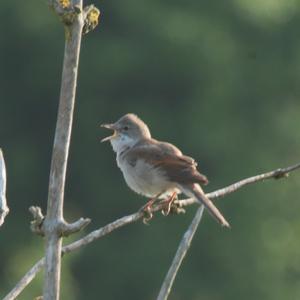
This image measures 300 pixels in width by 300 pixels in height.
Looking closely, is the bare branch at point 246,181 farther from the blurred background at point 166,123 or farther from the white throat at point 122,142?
the blurred background at point 166,123

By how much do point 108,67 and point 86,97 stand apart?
0.99m

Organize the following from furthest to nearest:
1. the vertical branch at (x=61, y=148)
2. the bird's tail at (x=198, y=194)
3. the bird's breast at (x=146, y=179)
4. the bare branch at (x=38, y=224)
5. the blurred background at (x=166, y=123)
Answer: the blurred background at (x=166, y=123) < the bird's breast at (x=146, y=179) < the bird's tail at (x=198, y=194) < the bare branch at (x=38, y=224) < the vertical branch at (x=61, y=148)

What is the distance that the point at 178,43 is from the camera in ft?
114

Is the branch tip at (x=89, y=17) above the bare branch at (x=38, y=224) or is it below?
above

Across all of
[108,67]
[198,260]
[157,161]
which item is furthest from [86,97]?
[157,161]

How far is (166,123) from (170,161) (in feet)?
88.5

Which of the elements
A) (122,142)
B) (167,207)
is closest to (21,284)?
(167,207)

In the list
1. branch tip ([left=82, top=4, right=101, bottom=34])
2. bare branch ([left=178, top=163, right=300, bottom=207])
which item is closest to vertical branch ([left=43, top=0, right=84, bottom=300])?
branch tip ([left=82, top=4, right=101, bottom=34])

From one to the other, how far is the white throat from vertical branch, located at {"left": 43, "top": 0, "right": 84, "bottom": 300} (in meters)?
4.15

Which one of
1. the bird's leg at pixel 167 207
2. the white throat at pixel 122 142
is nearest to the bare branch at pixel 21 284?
the bird's leg at pixel 167 207

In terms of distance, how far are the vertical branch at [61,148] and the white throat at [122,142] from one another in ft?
13.6

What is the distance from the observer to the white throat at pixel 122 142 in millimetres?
7340

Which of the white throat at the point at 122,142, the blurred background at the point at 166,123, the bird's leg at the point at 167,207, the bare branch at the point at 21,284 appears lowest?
the bare branch at the point at 21,284

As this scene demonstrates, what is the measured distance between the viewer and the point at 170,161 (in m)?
6.80
